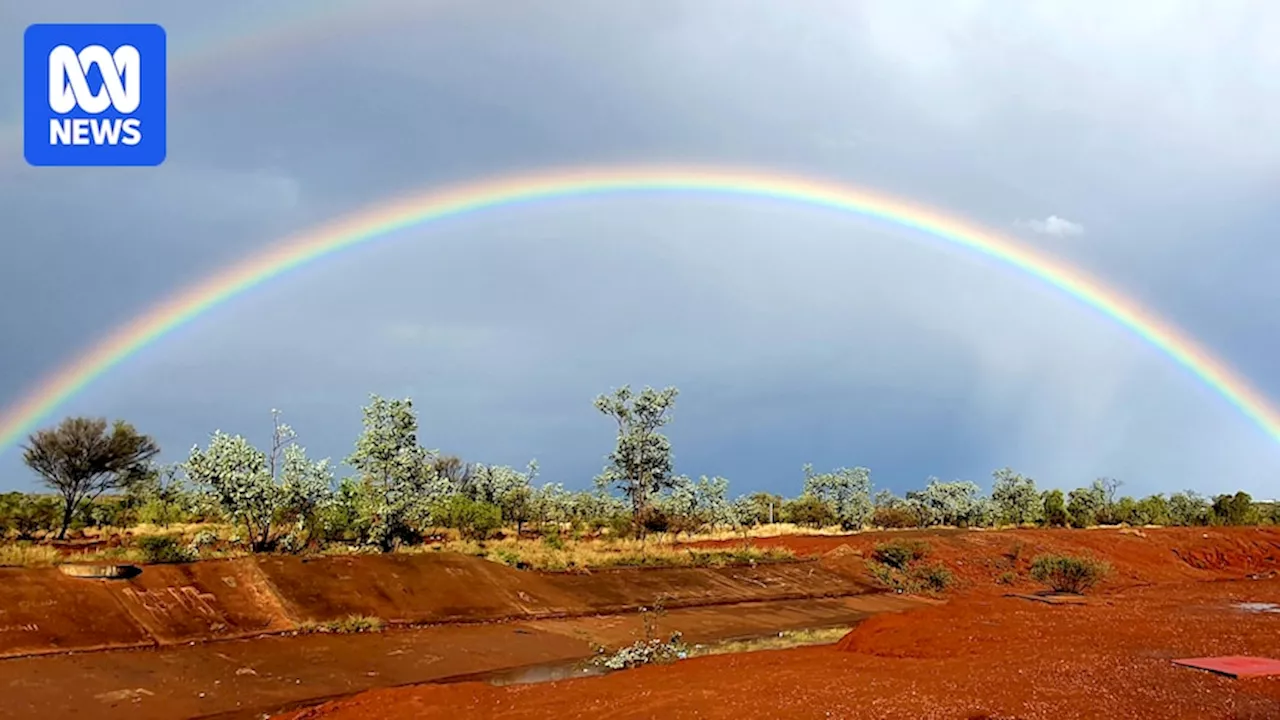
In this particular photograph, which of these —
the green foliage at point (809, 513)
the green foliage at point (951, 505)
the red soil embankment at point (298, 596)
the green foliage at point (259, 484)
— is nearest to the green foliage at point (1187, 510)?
the green foliage at point (951, 505)

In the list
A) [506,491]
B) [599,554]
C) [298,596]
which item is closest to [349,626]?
[298,596]

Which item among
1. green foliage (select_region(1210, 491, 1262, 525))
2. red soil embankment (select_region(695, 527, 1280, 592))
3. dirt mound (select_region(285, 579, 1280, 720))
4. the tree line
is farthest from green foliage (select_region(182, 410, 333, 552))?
green foliage (select_region(1210, 491, 1262, 525))

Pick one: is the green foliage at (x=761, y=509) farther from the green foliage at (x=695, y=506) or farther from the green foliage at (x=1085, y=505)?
the green foliage at (x=1085, y=505)

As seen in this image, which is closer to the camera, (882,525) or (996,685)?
(996,685)

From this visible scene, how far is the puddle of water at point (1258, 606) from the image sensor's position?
32812mm

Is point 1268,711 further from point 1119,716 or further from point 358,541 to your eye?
point 358,541

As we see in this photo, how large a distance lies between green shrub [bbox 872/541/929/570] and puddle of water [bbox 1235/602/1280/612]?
16129 millimetres

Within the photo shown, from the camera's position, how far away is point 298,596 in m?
25.1

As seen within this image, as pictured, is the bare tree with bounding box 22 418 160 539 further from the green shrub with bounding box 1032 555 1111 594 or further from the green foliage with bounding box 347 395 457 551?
the green shrub with bounding box 1032 555 1111 594

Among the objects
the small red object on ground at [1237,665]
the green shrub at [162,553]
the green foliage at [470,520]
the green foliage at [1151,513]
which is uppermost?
the green shrub at [162,553]

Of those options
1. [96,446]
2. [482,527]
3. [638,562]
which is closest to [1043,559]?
[638,562]

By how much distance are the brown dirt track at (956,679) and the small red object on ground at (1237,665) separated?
1.40 ft

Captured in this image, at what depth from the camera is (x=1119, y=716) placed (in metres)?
12.6

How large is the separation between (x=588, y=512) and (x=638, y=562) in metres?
42.8
